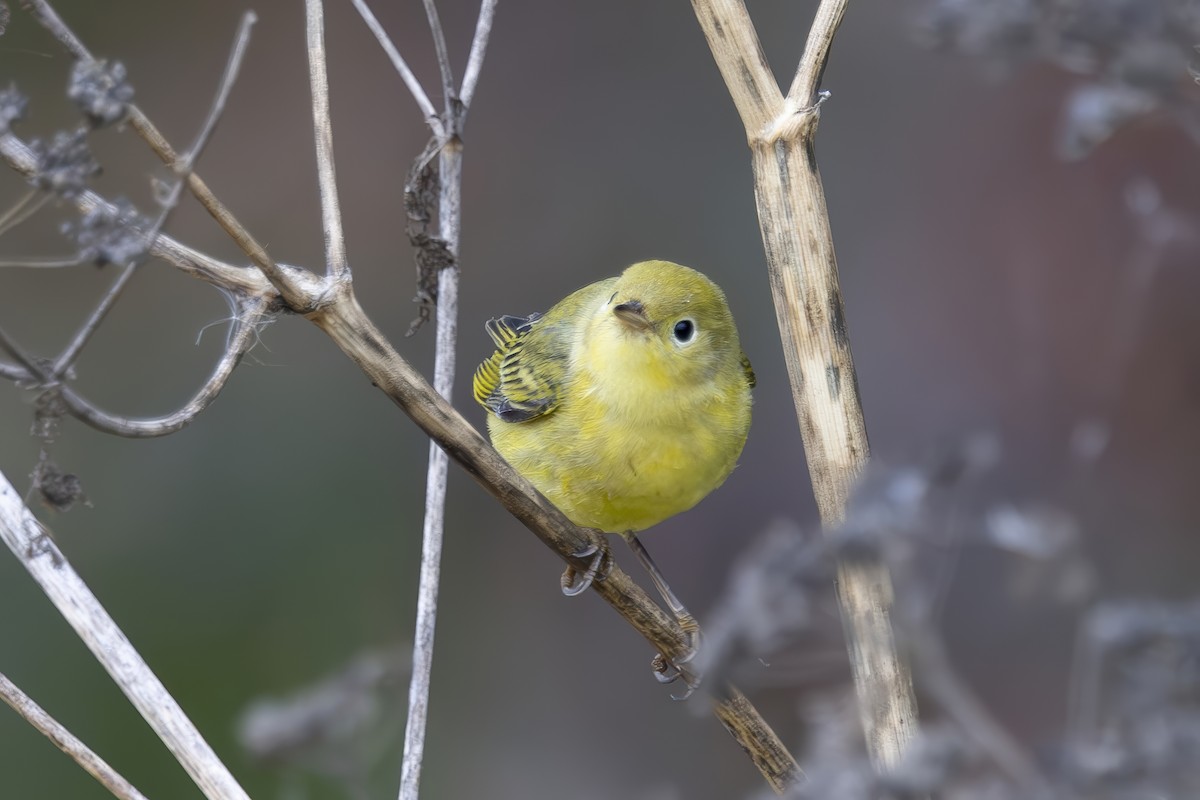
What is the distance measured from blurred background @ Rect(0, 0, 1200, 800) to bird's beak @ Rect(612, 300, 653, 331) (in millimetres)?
1432

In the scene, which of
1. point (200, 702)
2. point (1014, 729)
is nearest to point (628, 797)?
point (1014, 729)

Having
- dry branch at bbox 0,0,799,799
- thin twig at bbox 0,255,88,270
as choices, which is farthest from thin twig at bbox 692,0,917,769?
thin twig at bbox 0,255,88,270

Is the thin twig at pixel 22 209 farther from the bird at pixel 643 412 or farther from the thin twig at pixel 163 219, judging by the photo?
the bird at pixel 643 412

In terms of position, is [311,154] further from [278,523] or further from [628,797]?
[628,797]

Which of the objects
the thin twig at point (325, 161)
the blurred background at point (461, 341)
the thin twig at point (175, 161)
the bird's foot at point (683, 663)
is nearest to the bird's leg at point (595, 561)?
the bird's foot at point (683, 663)

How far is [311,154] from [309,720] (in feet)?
14.4

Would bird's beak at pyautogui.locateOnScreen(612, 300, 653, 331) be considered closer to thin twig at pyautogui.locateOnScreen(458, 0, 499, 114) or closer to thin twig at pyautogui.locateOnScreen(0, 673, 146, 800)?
thin twig at pyautogui.locateOnScreen(458, 0, 499, 114)

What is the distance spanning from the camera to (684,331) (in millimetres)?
3309

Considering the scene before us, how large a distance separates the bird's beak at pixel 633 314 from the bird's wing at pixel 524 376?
16.9 inches

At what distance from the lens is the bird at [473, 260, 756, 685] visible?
3.19 meters

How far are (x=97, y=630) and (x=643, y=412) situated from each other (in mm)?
1612

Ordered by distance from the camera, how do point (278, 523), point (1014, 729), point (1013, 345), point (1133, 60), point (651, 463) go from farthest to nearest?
point (278, 523) → point (1013, 345) → point (1014, 729) → point (651, 463) → point (1133, 60)

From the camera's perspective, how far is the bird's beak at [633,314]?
10.3ft

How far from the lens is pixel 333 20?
5.71m
